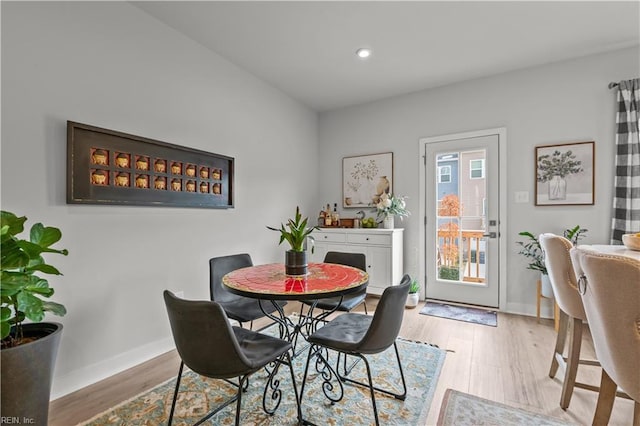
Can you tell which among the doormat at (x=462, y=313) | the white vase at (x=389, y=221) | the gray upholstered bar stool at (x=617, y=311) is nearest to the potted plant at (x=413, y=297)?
the doormat at (x=462, y=313)

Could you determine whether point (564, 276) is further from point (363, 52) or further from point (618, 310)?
point (363, 52)

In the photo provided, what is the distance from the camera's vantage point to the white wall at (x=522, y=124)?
2.92 meters

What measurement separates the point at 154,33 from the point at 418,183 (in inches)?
125

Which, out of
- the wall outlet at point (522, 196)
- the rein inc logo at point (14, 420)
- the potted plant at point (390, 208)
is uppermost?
the wall outlet at point (522, 196)

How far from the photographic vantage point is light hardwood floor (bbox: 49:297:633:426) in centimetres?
171

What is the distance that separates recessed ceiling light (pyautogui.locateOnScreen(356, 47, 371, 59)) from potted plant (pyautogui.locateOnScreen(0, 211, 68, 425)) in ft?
9.12

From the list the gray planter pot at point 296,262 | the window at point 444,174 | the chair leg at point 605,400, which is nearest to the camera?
the chair leg at point 605,400

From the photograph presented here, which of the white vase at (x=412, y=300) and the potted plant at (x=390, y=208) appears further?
the potted plant at (x=390, y=208)

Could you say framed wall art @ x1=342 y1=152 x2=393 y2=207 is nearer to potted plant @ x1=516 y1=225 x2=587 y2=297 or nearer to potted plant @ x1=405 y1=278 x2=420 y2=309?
potted plant @ x1=405 y1=278 x2=420 y2=309

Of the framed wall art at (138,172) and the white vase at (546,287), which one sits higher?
the framed wall art at (138,172)

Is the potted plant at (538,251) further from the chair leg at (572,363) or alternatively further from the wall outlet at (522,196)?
the chair leg at (572,363)

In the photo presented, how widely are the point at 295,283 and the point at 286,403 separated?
74 centimetres

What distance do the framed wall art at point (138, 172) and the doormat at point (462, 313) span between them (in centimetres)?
256

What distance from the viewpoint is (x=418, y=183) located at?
12.7 ft
